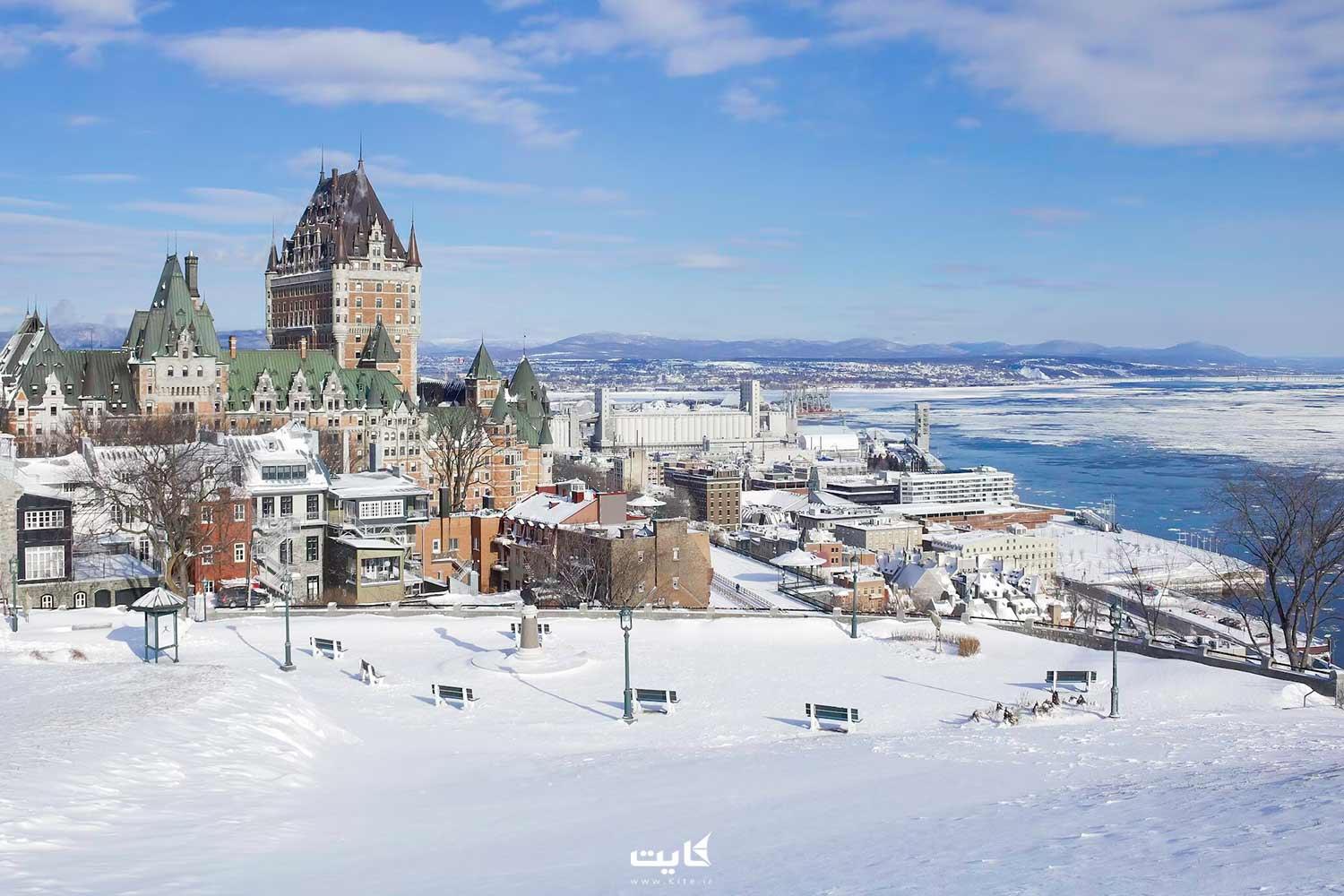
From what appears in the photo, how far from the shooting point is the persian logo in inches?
581

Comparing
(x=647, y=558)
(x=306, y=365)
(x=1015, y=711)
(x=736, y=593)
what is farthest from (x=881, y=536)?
(x=1015, y=711)

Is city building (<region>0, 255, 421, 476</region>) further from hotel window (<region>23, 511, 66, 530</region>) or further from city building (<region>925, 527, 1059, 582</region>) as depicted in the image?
city building (<region>925, 527, 1059, 582</region>)

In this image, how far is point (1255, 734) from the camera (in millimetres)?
22188

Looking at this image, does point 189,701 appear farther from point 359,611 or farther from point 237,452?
point 237,452

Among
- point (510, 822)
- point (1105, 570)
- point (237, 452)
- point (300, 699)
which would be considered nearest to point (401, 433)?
point (237, 452)

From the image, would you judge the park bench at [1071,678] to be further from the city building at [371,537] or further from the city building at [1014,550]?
the city building at [1014,550]

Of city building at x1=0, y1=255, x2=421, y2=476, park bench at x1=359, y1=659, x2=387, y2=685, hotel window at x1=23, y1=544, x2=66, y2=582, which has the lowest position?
park bench at x1=359, y1=659, x2=387, y2=685

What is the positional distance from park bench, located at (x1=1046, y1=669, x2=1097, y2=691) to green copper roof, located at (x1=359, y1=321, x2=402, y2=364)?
81690mm

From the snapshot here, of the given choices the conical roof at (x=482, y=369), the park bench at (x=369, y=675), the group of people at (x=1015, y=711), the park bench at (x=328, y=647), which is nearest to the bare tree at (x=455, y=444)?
the conical roof at (x=482, y=369)

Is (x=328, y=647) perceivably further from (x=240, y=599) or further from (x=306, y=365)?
(x=306, y=365)

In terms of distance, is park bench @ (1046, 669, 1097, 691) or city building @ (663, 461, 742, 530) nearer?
park bench @ (1046, 669, 1097, 691)

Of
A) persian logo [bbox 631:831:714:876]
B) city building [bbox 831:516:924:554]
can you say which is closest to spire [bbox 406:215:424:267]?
city building [bbox 831:516:924:554]

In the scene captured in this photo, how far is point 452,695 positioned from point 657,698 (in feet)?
12.7

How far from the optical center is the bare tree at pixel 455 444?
8675 cm
